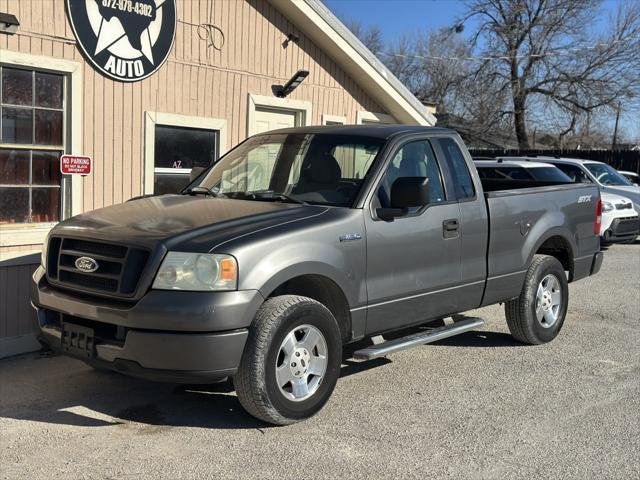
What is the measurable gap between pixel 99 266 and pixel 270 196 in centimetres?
140

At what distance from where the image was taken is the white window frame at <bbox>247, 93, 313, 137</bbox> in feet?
27.8

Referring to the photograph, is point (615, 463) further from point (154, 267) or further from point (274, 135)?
point (274, 135)

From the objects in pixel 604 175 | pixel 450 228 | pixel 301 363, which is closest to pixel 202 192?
pixel 301 363

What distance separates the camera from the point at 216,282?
426 centimetres

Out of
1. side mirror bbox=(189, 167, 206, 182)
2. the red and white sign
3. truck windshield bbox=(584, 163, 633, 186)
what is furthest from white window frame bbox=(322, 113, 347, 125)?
truck windshield bbox=(584, 163, 633, 186)

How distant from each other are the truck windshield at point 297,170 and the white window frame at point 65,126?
147 centimetres

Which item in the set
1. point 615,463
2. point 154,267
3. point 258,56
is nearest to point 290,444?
point 154,267

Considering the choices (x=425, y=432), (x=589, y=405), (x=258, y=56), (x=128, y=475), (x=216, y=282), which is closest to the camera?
(x=128, y=475)

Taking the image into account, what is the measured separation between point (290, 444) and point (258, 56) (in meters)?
5.30

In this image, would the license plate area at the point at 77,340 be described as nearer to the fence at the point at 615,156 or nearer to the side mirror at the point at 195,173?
the side mirror at the point at 195,173

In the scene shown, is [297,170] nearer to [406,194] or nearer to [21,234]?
[406,194]

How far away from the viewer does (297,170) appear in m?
5.65

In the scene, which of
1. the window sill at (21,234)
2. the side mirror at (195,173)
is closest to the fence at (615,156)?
the side mirror at (195,173)

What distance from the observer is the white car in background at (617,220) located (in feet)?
43.9
